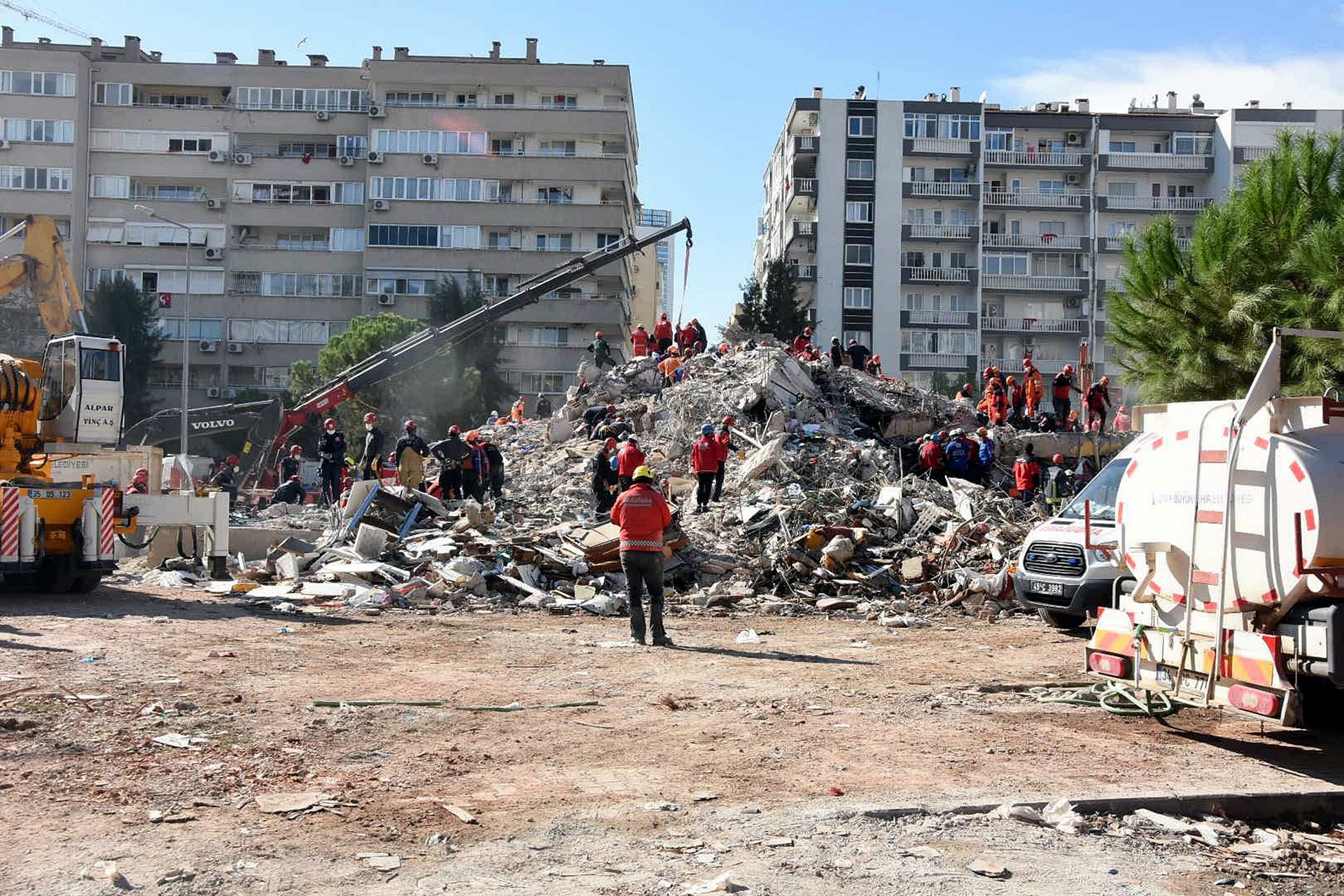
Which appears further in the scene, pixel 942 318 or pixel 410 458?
pixel 942 318

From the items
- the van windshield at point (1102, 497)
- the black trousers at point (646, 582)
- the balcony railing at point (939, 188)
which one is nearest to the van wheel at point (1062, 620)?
the van windshield at point (1102, 497)

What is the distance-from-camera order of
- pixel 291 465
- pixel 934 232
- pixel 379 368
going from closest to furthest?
1. pixel 291 465
2. pixel 379 368
3. pixel 934 232

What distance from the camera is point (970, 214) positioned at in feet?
202

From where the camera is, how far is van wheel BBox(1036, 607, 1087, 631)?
12.1 m

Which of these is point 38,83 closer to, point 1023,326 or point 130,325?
point 130,325

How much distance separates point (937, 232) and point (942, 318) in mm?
4436

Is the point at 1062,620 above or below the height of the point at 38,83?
below

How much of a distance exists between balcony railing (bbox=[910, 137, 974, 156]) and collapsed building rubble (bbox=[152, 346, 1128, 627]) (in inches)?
1626

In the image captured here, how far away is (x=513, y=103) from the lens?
196ft

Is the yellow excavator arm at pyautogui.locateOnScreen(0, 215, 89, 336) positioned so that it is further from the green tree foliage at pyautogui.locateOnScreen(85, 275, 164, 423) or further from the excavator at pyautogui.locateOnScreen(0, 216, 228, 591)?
the green tree foliage at pyautogui.locateOnScreen(85, 275, 164, 423)

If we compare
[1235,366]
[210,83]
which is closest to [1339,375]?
[1235,366]

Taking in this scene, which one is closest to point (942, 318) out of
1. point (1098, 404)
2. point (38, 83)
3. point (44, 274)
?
point (1098, 404)

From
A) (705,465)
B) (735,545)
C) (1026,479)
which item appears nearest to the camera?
(735,545)

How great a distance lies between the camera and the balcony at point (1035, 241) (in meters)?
61.2
